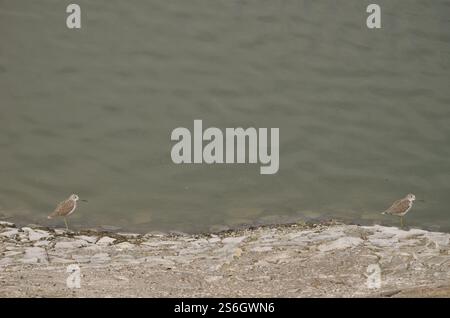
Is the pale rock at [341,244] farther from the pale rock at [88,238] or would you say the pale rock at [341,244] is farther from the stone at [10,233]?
the stone at [10,233]

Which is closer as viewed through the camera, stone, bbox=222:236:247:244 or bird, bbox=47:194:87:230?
stone, bbox=222:236:247:244

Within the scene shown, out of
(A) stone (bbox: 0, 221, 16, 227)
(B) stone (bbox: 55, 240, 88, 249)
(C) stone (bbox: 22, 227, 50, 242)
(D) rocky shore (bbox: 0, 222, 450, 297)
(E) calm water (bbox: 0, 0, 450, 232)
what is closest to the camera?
(D) rocky shore (bbox: 0, 222, 450, 297)

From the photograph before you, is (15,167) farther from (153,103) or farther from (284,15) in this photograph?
(284,15)

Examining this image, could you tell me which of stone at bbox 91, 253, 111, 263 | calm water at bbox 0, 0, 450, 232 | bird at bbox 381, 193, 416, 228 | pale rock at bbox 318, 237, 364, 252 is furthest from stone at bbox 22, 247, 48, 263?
bird at bbox 381, 193, 416, 228

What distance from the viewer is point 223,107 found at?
475cm

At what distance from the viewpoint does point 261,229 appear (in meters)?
4.02

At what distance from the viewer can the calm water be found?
4.29m

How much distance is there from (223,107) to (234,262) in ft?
5.27

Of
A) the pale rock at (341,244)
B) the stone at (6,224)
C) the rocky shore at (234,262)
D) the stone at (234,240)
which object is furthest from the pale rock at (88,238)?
the pale rock at (341,244)

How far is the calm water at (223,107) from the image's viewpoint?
14.1 feet

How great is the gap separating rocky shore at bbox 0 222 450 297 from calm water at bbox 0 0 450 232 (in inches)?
9.8

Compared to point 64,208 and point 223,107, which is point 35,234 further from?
point 223,107

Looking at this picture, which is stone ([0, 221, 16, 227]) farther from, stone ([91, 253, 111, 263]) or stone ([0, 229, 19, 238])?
stone ([91, 253, 111, 263])

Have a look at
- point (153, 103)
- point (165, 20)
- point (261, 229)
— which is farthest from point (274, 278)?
point (165, 20)
